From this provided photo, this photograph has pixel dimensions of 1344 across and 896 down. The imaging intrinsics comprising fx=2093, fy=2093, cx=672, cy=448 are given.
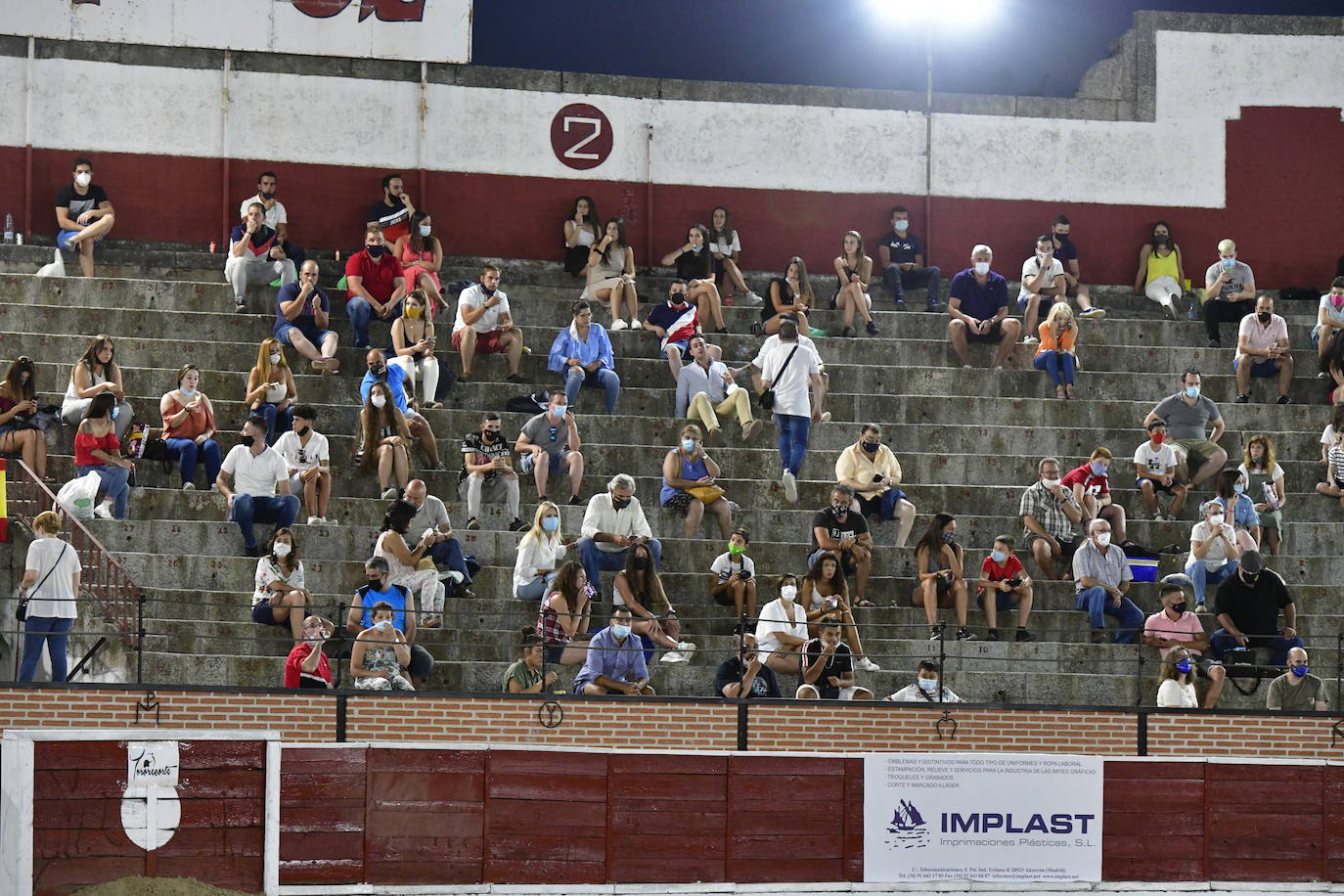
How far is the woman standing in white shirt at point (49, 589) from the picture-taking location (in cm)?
1631

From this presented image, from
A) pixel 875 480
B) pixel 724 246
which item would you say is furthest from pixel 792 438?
pixel 724 246

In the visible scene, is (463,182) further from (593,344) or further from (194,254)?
(593,344)

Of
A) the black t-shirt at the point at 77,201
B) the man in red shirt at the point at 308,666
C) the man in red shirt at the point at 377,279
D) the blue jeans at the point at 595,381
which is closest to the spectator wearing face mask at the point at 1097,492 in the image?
the blue jeans at the point at 595,381

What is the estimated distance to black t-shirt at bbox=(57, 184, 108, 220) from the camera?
77.2 feet

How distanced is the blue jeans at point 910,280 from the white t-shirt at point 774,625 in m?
7.82

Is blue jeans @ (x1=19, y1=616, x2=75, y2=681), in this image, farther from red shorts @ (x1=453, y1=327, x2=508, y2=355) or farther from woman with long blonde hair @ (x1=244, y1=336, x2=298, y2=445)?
red shorts @ (x1=453, y1=327, x2=508, y2=355)

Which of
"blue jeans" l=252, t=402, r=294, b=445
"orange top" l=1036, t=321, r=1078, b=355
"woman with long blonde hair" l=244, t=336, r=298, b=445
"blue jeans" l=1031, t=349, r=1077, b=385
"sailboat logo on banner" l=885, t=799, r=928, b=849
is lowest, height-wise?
"sailboat logo on banner" l=885, t=799, r=928, b=849

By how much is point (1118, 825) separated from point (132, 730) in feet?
25.7

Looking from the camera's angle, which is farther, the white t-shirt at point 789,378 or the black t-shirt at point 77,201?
the black t-shirt at point 77,201

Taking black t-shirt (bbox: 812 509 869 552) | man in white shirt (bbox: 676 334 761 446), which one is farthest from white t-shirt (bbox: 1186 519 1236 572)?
man in white shirt (bbox: 676 334 761 446)

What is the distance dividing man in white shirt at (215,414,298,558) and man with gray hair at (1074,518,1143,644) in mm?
7075

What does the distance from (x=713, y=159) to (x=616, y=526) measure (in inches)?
348

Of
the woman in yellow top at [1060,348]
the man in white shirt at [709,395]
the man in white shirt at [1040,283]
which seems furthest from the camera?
the man in white shirt at [1040,283]

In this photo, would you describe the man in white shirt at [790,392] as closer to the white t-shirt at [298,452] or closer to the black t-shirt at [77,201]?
the white t-shirt at [298,452]
